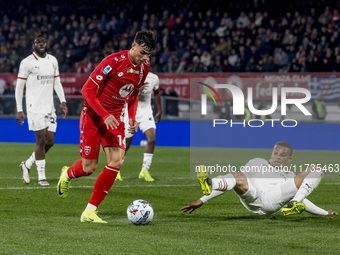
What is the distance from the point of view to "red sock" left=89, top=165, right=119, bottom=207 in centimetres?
677

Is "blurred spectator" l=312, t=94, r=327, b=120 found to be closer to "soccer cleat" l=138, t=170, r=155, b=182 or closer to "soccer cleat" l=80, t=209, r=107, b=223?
"soccer cleat" l=138, t=170, r=155, b=182

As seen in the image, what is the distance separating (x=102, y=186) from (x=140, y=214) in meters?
0.57

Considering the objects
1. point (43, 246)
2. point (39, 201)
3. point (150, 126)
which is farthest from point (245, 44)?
point (43, 246)

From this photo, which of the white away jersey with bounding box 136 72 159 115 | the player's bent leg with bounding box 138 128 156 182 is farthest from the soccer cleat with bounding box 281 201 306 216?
the white away jersey with bounding box 136 72 159 115

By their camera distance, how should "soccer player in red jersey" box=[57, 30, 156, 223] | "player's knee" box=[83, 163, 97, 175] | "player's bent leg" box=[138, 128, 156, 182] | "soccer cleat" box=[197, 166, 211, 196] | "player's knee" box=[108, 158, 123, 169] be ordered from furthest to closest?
"player's bent leg" box=[138, 128, 156, 182] → "player's knee" box=[83, 163, 97, 175] → "player's knee" box=[108, 158, 123, 169] → "soccer player in red jersey" box=[57, 30, 156, 223] → "soccer cleat" box=[197, 166, 211, 196]

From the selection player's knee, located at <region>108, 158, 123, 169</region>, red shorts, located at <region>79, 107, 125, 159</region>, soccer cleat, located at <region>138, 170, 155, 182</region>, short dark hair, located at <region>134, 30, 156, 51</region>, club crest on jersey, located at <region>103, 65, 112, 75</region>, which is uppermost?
short dark hair, located at <region>134, 30, 156, 51</region>

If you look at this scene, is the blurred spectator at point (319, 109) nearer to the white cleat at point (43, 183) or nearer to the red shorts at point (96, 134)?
the white cleat at point (43, 183)

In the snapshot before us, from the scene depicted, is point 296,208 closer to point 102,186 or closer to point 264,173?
point 264,173

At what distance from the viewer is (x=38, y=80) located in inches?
412

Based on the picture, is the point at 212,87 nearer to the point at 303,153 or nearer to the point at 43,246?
the point at 303,153

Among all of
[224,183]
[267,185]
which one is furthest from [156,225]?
[267,185]

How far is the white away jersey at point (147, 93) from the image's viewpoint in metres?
11.6

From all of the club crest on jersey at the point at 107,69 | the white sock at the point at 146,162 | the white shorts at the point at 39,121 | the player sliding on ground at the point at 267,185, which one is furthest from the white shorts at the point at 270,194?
the white sock at the point at 146,162

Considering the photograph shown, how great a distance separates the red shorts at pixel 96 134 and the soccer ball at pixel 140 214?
2.58 feet
